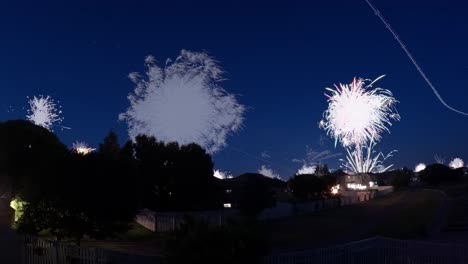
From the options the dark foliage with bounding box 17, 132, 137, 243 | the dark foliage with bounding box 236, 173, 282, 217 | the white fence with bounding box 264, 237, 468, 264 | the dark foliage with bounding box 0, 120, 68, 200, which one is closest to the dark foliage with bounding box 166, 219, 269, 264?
the white fence with bounding box 264, 237, 468, 264

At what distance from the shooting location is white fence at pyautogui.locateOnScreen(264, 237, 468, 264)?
51.8 feet

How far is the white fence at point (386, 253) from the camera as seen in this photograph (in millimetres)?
15781

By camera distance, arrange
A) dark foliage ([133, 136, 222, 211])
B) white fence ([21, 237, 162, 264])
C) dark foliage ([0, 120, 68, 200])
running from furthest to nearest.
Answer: dark foliage ([133, 136, 222, 211])
dark foliage ([0, 120, 68, 200])
white fence ([21, 237, 162, 264])

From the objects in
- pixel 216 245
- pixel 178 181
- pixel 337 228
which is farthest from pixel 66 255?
pixel 178 181

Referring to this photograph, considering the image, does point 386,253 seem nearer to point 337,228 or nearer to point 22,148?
point 337,228

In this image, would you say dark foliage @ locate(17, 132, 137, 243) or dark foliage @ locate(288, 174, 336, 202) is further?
dark foliage @ locate(288, 174, 336, 202)

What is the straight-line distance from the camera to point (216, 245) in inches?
494

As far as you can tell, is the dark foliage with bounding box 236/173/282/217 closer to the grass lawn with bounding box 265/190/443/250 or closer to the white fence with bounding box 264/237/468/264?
the grass lawn with bounding box 265/190/443/250

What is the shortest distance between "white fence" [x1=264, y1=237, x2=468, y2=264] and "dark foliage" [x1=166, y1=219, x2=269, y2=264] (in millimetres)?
2430

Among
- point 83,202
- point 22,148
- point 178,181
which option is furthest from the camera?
point 178,181

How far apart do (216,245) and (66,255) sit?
272 inches

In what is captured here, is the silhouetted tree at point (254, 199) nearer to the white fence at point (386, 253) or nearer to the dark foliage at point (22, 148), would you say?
the dark foliage at point (22, 148)

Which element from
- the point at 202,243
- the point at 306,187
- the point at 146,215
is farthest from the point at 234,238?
the point at 306,187

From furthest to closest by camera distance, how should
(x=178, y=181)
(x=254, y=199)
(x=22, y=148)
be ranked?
(x=178, y=181) → (x=254, y=199) → (x=22, y=148)
